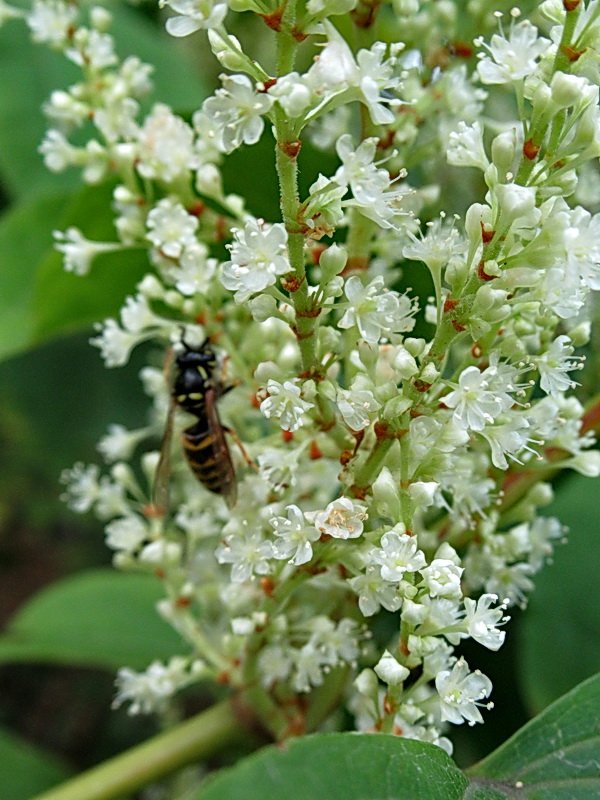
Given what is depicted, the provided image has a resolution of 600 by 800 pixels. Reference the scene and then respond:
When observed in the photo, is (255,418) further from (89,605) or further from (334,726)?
(89,605)

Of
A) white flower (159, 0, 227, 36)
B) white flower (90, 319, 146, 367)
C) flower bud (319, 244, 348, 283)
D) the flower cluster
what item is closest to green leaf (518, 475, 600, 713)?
the flower cluster

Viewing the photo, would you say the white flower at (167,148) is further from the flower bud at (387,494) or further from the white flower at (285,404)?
the flower bud at (387,494)

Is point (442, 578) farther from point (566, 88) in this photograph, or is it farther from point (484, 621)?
point (566, 88)

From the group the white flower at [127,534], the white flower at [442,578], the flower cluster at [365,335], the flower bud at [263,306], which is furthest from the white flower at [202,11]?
the white flower at [127,534]

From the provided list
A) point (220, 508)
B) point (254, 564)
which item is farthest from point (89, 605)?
point (254, 564)

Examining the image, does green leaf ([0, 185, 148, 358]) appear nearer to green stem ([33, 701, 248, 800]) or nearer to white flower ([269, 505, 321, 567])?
green stem ([33, 701, 248, 800])

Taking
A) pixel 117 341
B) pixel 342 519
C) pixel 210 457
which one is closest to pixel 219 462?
pixel 210 457

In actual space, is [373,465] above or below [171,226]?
below
